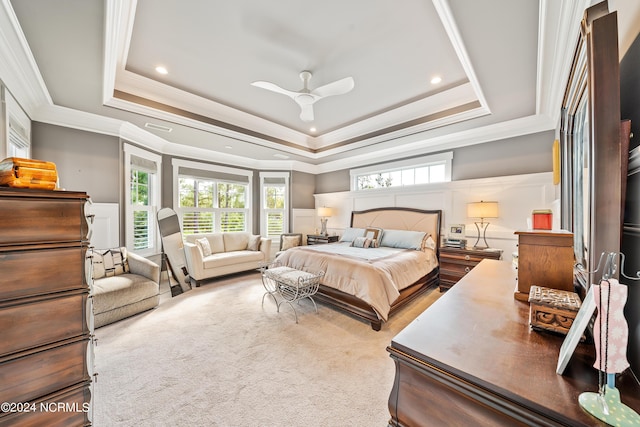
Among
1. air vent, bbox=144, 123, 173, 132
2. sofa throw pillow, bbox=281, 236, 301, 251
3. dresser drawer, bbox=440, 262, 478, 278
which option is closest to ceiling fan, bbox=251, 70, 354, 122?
air vent, bbox=144, 123, 173, 132

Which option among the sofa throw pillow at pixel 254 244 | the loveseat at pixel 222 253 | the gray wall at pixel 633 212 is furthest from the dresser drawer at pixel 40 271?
the sofa throw pillow at pixel 254 244

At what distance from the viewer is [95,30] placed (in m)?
1.88

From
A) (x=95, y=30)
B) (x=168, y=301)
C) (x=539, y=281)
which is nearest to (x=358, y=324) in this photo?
(x=539, y=281)

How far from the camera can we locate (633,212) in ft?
2.55

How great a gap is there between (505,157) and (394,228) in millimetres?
2182

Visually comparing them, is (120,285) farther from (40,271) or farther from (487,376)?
(487,376)

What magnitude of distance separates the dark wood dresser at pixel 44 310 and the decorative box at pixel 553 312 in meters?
2.10

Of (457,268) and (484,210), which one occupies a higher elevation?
(484,210)

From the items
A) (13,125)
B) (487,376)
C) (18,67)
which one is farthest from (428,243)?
(13,125)

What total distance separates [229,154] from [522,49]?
5137 millimetres

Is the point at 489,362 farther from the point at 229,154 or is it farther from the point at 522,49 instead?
the point at 229,154

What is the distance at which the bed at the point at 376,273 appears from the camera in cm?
278

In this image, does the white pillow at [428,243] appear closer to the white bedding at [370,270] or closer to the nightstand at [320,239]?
the white bedding at [370,270]

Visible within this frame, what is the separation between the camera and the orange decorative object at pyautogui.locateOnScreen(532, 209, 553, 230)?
1.54 metres
